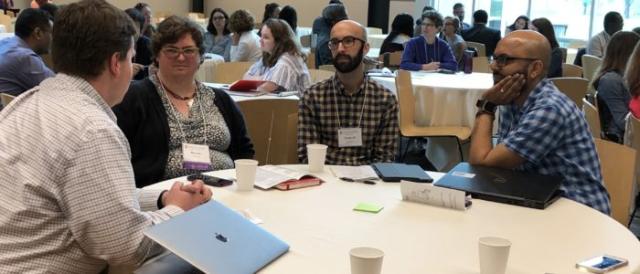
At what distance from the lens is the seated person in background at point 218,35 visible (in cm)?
861

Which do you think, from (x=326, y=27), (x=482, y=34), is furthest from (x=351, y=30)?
(x=482, y=34)

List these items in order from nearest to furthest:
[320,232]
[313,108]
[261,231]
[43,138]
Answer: [43,138] < [261,231] < [320,232] < [313,108]

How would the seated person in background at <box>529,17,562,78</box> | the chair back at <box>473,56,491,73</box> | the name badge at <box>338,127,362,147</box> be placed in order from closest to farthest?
the name badge at <box>338,127,362,147</box>
the seated person in background at <box>529,17,562,78</box>
the chair back at <box>473,56,491,73</box>

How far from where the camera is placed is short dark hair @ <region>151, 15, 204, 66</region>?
111 inches

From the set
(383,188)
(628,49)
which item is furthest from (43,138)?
(628,49)

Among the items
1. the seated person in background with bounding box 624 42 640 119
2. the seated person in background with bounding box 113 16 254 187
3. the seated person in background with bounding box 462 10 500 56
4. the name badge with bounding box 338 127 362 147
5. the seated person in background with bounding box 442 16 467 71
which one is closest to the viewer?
the seated person in background with bounding box 113 16 254 187

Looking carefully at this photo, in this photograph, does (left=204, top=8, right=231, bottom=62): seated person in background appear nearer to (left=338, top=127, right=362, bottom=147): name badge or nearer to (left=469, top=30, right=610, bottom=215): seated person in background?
(left=338, top=127, right=362, bottom=147): name badge

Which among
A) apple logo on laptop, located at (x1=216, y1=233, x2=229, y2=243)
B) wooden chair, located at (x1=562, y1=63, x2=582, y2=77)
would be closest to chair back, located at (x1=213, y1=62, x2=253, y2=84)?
wooden chair, located at (x1=562, y1=63, x2=582, y2=77)

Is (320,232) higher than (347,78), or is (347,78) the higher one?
(347,78)

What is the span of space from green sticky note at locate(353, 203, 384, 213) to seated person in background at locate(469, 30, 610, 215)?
2.12 feet

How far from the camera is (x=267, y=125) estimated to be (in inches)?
144

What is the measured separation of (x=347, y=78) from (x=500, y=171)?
1045mm

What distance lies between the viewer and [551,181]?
7.10ft

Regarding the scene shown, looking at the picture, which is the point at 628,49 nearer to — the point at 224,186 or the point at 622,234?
the point at 622,234
